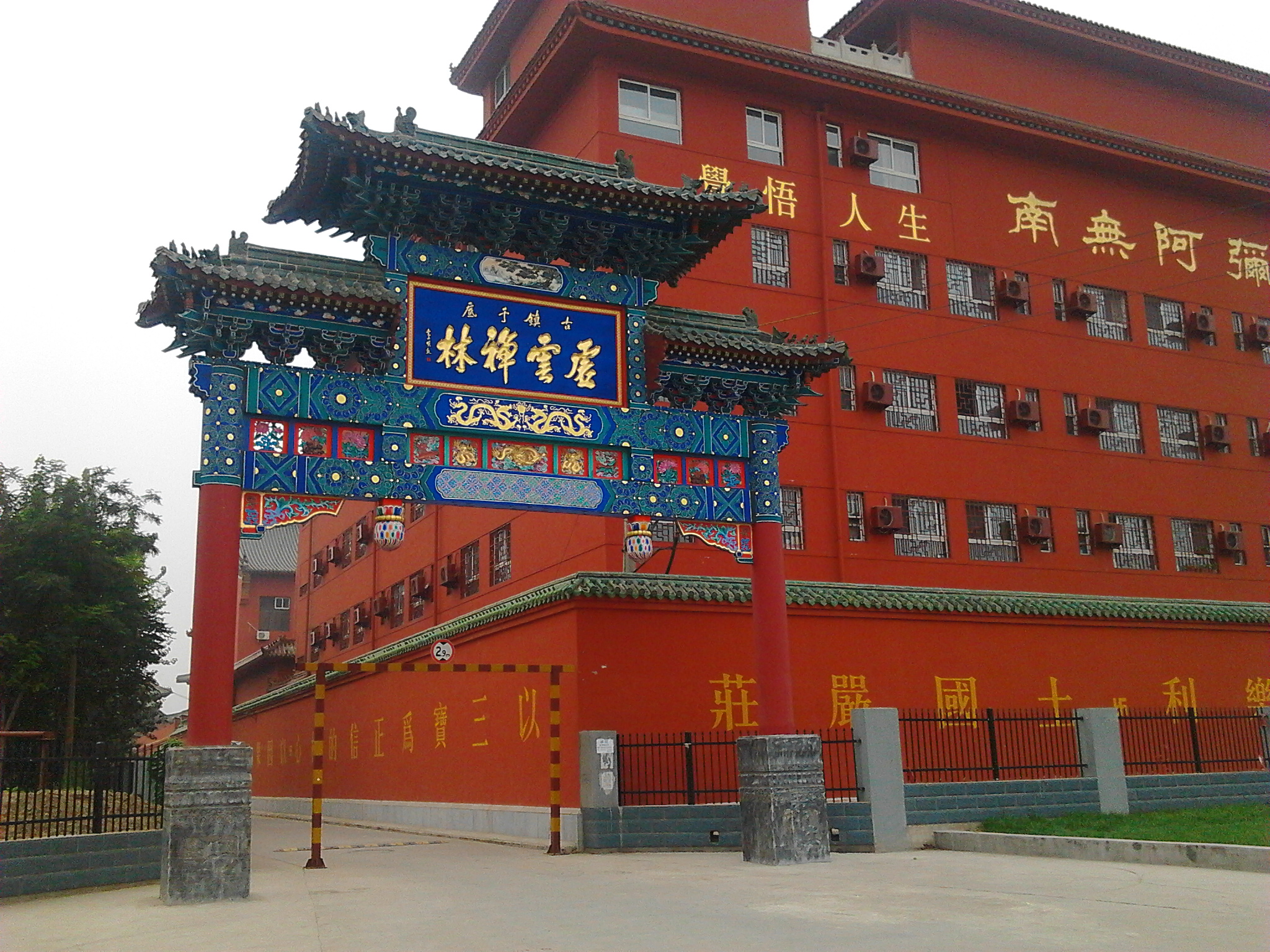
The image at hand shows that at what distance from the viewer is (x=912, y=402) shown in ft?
70.2

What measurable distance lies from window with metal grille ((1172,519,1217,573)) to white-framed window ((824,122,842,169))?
10.0 meters

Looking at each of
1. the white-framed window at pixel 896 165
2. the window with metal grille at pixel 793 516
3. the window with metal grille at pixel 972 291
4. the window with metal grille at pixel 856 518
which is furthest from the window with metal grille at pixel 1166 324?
the window with metal grille at pixel 793 516

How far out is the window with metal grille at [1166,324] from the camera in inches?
965

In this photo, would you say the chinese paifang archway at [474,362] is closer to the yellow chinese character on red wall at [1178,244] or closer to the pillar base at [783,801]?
the pillar base at [783,801]

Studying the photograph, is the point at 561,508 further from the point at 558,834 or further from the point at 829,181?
the point at 829,181

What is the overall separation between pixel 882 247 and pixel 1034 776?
989 cm

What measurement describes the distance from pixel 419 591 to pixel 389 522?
13.7 m

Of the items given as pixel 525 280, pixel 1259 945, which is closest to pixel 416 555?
pixel 525 280

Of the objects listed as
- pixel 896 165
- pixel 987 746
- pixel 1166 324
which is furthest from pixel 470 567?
pixel 1166 324

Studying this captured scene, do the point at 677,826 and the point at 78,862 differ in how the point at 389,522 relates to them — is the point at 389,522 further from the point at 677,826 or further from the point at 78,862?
the point at 677,826

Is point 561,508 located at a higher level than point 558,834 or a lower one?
higher

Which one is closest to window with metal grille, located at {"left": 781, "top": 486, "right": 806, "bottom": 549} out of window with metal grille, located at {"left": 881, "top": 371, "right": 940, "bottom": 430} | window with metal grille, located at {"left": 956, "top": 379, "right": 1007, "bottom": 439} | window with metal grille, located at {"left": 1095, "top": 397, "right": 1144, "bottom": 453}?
window with metal grille, located at {"left": 881, "top": 371, "right": 940, "bottom": 430}

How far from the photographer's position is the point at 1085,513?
22.5 m

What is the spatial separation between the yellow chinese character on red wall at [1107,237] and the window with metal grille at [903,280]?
170 inches
